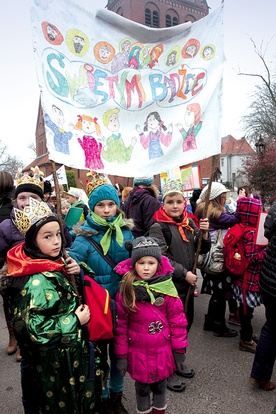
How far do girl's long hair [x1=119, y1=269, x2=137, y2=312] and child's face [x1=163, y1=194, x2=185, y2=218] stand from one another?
0.96m

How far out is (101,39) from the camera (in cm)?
262

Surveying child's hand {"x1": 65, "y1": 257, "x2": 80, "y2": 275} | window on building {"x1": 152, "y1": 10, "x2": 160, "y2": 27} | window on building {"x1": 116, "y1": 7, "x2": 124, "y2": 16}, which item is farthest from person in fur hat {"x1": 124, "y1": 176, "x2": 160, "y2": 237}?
window on building {"x1": 152, "y1": 10, "x2": 160, "y2": 27}

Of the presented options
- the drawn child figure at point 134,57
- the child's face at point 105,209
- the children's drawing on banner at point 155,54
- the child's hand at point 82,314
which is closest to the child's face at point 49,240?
the child's hand at point 82,314

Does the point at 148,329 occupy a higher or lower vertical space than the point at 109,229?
lower

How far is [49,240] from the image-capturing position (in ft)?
6.95

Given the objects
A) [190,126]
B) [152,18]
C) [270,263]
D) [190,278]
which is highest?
[152,18]

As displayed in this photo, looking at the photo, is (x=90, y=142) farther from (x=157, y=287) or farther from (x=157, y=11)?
(x=157, y=11)

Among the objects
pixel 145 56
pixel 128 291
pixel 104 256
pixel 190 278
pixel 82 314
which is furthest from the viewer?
pixel 190 278

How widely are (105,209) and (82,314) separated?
3.29ft

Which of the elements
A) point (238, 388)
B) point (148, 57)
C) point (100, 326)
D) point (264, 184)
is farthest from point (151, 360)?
point (264, 184)

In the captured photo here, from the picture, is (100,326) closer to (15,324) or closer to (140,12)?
(15,324)

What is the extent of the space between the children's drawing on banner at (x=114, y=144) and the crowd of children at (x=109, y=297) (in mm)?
→ 344

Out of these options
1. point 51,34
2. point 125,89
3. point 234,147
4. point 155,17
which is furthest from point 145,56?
point 234,147

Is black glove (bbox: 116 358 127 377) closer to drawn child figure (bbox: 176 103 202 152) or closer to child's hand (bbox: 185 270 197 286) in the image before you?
child's hand (bbox: 185 270 197 286)
